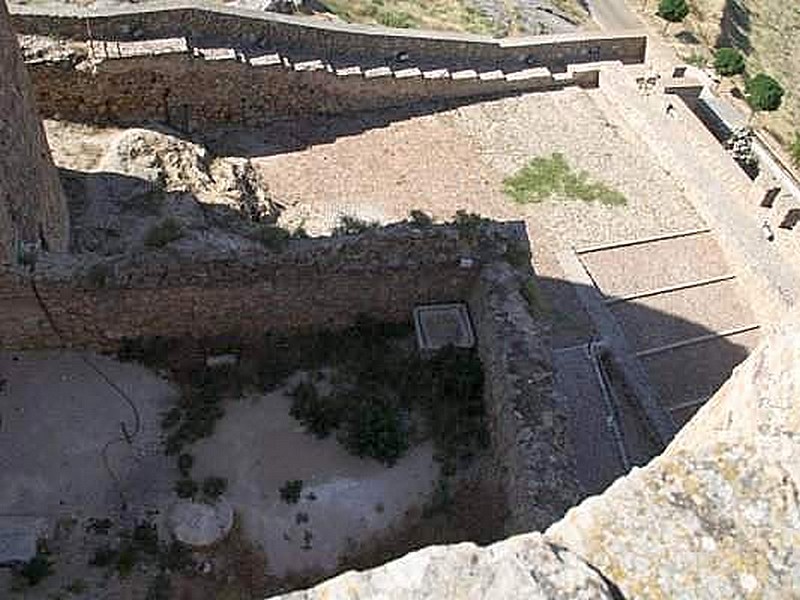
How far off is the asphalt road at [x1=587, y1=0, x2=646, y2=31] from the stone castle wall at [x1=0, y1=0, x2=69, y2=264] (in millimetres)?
19439

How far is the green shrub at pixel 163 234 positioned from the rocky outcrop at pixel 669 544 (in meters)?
7.12

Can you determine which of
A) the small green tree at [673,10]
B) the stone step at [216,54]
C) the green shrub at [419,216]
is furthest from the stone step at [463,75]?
the small green tree at [673,10]

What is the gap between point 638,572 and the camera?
3.40 meters

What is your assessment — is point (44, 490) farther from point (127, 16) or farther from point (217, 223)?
point (127, 16)

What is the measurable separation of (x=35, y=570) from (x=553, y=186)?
1079 cm

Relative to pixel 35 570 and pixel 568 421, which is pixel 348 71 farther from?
pixel 35 570

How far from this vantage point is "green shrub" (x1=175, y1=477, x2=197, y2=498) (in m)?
7.91

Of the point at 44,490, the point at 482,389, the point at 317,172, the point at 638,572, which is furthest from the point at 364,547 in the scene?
the point at 317,172

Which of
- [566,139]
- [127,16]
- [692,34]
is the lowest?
[692,34]

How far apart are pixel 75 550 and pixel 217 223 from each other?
17.9ft

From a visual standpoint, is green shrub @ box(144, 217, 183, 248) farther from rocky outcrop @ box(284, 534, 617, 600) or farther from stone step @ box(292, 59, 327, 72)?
rocky outcrop @ box(284, 534, 617, 600)

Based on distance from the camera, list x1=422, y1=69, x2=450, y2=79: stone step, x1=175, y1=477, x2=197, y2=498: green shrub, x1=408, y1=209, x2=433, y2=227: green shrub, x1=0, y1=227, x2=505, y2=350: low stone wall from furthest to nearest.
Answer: x1=422, y1=69, x2=450, y2=79: stone step
x1=408, y1=209, x2=433, y2=227: green shrub
x1=0, y1=227, x2=505, y2=350: low stone wall
x1=175, y1=477, x2=197, y2=498: green shrub

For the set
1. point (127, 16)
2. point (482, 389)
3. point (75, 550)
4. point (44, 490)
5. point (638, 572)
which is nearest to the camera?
point (638, 572)

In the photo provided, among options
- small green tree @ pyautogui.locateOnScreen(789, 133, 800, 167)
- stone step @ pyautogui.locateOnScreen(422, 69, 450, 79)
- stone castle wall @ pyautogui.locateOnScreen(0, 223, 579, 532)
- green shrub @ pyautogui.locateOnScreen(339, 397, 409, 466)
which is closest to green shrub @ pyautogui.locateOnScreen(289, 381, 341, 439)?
green shrub @ pyautogui.locateOnScreen(339, 397, 409, 466)
